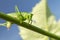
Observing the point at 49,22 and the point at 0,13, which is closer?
the point at 0,13

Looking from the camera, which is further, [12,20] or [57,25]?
[57,25]

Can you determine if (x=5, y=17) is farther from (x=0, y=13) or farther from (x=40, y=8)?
(x=40, y=8)

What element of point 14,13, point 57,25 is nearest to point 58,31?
point 57,25

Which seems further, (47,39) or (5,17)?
(47,39)

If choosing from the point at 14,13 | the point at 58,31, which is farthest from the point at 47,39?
the point at 14,13

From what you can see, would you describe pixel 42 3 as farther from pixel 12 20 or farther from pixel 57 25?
pixel 12 20

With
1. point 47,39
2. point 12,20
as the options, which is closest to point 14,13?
point 12,20

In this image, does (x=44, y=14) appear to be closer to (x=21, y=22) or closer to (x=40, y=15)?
(x=40, y=15)
